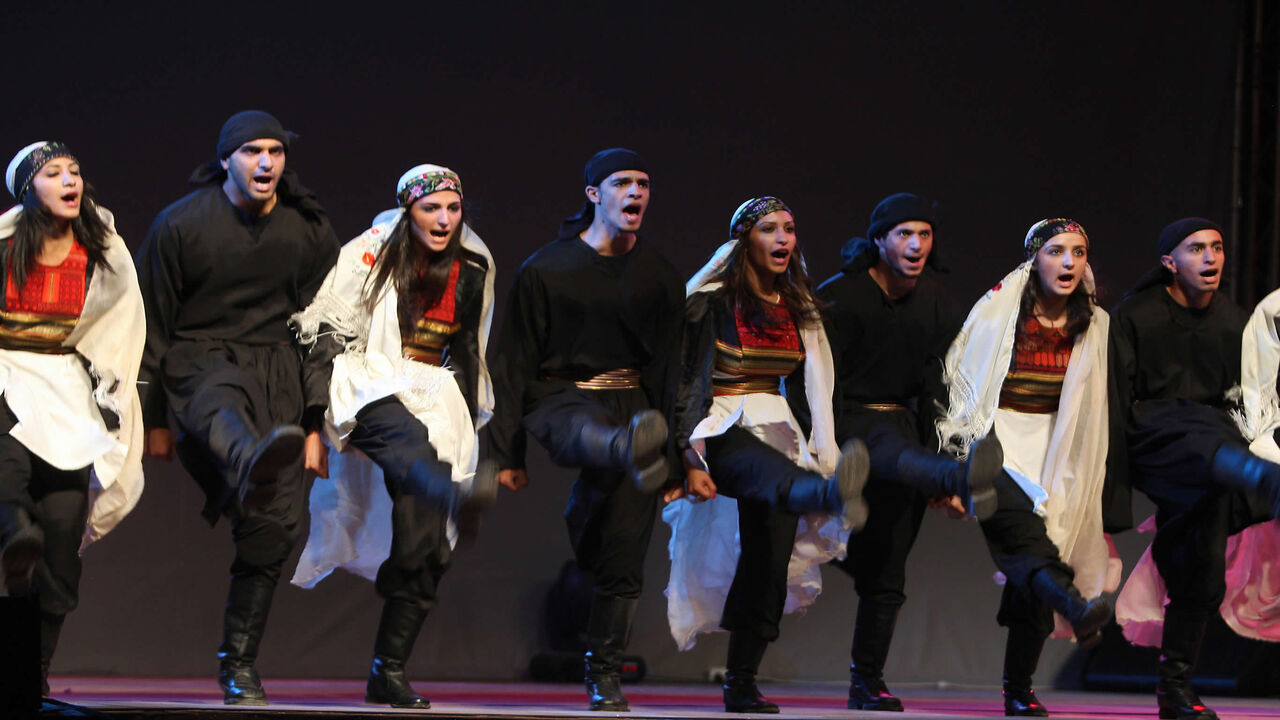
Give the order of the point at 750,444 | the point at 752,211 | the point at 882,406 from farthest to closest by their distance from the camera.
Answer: the point at 882,406 → the point at 752,211 → the point at 750,444

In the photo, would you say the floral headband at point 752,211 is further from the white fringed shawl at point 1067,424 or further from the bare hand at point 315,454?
the bare hand at point 315,454

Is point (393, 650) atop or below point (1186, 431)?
below

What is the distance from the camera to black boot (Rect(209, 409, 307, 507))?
12.6 feet

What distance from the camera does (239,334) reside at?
443 centimetres

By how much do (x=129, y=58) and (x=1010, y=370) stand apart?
359 cm

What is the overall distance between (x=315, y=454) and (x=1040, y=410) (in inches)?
101

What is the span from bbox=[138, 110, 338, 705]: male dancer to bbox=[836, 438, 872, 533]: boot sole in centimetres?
159

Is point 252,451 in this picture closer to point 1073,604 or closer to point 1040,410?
point 1073,604

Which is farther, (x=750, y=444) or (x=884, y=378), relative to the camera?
(x=884, y=378)

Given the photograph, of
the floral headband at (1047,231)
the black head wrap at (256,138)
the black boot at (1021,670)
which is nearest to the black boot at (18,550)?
the black head wrap at (256,138)

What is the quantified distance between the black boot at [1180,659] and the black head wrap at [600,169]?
2.47 metres

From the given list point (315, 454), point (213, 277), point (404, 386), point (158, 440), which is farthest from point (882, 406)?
point (158, 440)

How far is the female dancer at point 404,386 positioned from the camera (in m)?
4.36

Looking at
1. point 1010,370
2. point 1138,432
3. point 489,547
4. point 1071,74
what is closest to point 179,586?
point 489,547
